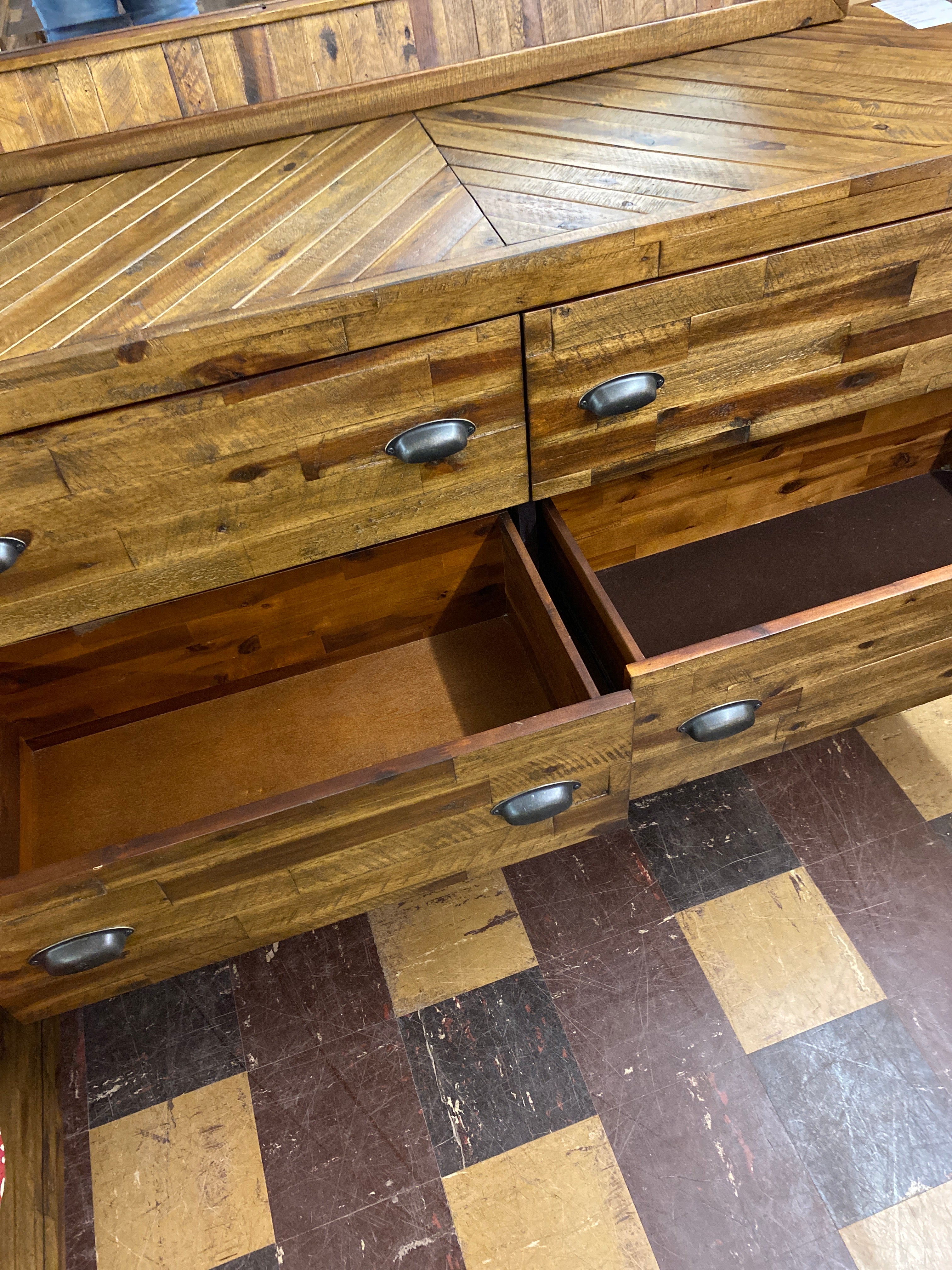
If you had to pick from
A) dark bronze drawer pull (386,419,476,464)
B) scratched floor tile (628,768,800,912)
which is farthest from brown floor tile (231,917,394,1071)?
dark bronze drawer pull (386,419,476,464)

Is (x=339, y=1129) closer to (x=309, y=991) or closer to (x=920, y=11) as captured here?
(x=309, y=991)

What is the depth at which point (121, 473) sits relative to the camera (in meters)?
0.88

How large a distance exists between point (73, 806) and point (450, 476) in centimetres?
67

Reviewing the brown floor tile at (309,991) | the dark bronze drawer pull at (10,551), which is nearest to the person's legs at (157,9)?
the dark bronze drawer pull at (10,551)

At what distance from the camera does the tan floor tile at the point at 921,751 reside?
1.21 m

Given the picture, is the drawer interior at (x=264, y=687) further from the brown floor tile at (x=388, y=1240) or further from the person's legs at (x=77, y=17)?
the person's legs at (x=77, y=17)

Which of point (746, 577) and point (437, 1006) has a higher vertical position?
point (746, 577)

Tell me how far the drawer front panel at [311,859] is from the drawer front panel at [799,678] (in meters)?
0.05

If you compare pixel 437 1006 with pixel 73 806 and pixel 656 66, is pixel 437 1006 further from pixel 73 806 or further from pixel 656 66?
pixel 656 66

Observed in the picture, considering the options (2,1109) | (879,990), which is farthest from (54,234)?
(879,990)

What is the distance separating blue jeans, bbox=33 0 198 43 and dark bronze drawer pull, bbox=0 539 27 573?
1.85ft

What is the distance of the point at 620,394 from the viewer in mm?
996

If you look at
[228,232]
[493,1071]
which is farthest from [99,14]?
[493,1071]

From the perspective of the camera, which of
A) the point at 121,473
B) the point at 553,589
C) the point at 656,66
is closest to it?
the point at 121,473
